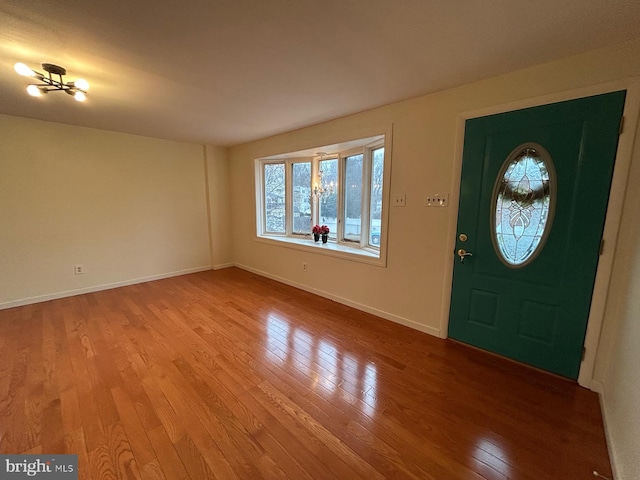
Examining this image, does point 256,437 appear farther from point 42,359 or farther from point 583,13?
point 583,13

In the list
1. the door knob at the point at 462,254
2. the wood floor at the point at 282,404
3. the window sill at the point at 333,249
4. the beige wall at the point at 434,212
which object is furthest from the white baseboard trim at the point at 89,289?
the door knob at the point at 462,254

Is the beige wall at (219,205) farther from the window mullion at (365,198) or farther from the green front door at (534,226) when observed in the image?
the green front door at (534,226)

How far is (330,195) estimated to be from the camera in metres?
4.11

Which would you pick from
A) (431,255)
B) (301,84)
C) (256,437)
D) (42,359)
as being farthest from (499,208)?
(42,359)

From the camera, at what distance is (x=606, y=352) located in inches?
69.6

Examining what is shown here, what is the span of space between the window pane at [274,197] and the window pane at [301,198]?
259mm

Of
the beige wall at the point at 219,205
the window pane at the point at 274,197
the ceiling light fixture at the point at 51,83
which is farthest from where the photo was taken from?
the beige wall at the point at 219,205

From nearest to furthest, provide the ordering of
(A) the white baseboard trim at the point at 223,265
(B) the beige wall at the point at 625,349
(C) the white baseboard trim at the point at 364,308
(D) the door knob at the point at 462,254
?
(B) the beige wall at the point at 625,349
(D) the door knob at the point at 462,254
(C) the white baseboard trim at the point at 364,308
(A) the white baseboard trim at the point at 223,265

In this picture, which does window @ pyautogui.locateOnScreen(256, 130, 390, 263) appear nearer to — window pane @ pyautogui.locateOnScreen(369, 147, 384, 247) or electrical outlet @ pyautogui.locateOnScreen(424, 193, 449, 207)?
window pane @ pyautogui.locateOnScreen(369, 147, 384, 247)

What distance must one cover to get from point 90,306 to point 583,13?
5095mm

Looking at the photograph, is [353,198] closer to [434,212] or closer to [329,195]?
[329,195]

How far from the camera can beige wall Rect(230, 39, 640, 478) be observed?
5.18 ft

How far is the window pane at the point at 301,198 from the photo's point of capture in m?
4.45

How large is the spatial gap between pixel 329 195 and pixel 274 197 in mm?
1226
